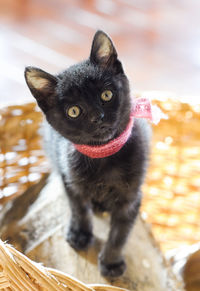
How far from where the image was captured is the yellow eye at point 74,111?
83cm

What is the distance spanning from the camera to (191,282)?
1.29 m

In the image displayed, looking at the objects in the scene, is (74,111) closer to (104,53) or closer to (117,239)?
(104,53)

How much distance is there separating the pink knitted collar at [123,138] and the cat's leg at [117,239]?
0.52 feet

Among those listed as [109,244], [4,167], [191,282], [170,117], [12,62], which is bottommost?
[191,282]

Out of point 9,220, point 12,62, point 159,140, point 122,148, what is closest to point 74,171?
point 122,148

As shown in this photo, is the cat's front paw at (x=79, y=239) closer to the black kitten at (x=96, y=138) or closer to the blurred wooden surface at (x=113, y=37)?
the black kitten at (x=96, y=138)

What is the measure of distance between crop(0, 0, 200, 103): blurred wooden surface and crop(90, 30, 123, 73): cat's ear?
91cm

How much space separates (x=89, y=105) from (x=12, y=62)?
1.23 m

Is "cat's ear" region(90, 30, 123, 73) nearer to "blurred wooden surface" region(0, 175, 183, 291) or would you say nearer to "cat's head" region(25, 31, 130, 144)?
"cat's head" region(25, 31, 130, 144)

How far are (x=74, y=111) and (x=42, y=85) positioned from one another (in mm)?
90

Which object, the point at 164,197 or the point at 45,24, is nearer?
the point at 164,197

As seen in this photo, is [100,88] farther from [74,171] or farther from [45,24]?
[45,24]

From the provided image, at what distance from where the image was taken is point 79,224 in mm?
1101

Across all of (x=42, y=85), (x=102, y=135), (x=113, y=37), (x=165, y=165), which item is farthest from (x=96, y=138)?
(x=113, y=37)
